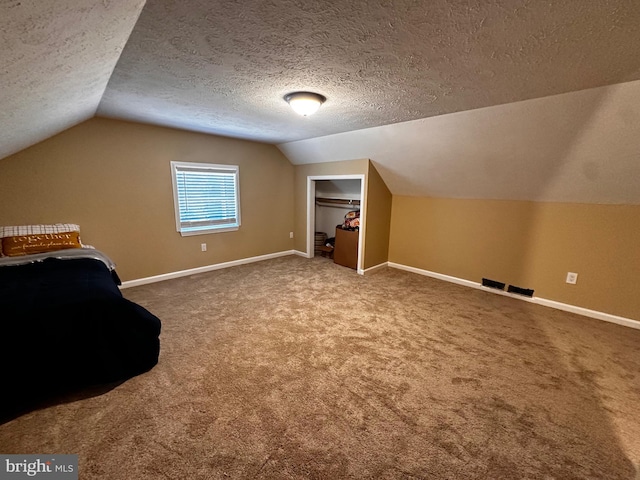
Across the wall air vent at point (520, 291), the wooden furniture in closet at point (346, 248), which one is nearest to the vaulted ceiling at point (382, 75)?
the wall air vent at point (520, 291)

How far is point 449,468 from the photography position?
53.1 inches

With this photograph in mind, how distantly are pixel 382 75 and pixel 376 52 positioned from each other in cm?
32

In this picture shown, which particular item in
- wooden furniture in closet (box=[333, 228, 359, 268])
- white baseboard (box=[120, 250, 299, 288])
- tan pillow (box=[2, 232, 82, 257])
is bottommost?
white baseboard (box=[120, 250, 299, 288])

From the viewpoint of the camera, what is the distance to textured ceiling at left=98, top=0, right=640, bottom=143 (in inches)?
45.5

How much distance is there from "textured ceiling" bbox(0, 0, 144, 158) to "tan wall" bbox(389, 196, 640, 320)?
392 cm

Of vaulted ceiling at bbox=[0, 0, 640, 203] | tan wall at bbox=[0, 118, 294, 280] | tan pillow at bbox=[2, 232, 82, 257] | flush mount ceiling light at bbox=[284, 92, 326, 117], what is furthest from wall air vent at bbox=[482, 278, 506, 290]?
tan pillow at bbox=[2, 232, 82, 257]

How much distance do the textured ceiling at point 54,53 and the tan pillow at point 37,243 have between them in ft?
3.29

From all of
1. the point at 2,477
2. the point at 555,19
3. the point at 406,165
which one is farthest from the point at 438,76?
the point at 2,477

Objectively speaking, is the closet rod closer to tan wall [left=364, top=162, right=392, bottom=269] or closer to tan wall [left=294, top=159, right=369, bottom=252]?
tan wall [left=294, top=159, right=369, bottom=252]

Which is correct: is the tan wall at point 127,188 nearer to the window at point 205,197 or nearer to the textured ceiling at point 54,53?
the window at point 205,197

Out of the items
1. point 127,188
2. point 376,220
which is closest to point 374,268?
point 376,220

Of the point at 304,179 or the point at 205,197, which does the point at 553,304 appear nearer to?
the point at 304,179

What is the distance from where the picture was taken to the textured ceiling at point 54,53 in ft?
3.00

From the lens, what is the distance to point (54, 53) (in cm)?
122
